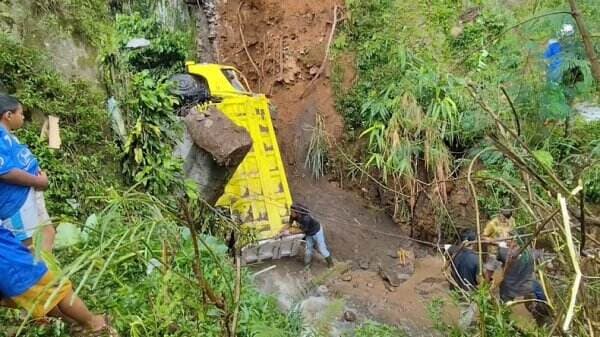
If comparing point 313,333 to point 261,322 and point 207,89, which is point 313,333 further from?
point 207,89

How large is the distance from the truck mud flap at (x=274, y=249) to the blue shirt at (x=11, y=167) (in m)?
3.70

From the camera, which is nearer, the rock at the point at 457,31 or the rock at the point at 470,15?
the rock at the point at 457,31

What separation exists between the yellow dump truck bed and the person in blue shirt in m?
3.69

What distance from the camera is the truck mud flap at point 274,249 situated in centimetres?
651

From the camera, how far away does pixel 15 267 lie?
8.25 ft

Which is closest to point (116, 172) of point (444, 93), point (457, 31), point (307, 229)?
point (307, 229)

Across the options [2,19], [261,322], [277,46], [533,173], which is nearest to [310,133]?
[277,46]

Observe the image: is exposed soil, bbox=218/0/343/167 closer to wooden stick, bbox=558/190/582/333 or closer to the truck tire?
the truck tire

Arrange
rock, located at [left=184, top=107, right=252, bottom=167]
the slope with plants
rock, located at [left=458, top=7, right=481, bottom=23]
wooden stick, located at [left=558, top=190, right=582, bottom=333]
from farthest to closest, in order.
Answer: rock, located at [left=458, top=7, right=481, bottom=23] < rock, located at [left=184, top=107, right=252, bottom=167] < the slope with plants < wooden stick, located at [left=558, top=190, right=582, bottom=333]

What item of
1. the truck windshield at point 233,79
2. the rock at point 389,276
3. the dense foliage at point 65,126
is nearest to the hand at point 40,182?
the dense foliage at point 65,126

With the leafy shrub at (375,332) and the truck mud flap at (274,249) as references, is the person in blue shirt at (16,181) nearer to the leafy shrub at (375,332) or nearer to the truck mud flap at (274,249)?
the leafy shrub at (375,332)

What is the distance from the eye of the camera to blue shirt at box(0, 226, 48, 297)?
8.19 ft

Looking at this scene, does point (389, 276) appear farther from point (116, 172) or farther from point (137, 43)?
point (137, 43)

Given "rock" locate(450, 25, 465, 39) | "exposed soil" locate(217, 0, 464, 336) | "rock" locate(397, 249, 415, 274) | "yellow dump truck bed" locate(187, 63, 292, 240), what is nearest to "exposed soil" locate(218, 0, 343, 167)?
"exposed soil" locate(217, 0, 464, 336)
